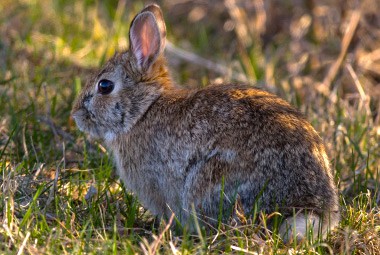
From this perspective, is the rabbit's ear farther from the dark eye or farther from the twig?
the twig

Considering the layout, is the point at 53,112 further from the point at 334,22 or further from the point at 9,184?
the point at 334,22

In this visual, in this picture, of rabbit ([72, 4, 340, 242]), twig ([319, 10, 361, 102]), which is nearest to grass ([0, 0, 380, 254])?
twig ([319, 10, 361, 102])

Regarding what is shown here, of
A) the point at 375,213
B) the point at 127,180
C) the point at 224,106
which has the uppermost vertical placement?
the point at 224,106

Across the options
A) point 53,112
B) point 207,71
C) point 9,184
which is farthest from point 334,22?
point 9,184

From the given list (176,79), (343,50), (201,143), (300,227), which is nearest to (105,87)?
(176,79)

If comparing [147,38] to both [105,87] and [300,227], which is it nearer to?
[105,87]

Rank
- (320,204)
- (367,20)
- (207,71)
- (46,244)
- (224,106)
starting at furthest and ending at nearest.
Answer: (367,20) < (207,71) < (224,106) < (320,204) < (46,244)

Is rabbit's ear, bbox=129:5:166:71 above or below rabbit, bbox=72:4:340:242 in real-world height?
above
